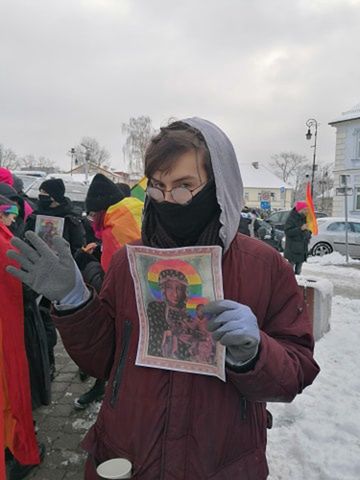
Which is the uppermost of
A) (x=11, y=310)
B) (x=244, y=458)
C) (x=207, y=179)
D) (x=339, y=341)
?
(x=207, y=179)

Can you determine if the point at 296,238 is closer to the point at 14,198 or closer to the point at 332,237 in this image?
the point at 332,237

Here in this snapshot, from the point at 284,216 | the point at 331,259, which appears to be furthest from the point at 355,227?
the point at 284,216

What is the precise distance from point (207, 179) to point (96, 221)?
2.39 metres

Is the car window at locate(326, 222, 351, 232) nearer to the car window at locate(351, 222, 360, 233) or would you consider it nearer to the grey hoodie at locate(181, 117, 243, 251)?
the car window at locate(351, 222, 360, 233)

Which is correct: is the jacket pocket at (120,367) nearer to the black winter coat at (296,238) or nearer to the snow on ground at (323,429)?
the snow on ground at (323,429)

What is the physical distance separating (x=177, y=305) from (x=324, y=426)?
2778 mm

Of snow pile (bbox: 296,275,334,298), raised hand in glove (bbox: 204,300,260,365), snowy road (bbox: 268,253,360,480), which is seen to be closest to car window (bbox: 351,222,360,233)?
snow pile (bbox: 296,275,334,298)

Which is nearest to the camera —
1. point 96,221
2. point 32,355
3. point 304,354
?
point 304,354

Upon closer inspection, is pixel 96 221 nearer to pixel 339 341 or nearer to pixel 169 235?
pixel 169 235

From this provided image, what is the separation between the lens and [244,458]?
135 cm

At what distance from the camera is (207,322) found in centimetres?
127

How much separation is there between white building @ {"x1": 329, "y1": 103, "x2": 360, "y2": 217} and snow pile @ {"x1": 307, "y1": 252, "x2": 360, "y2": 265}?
46.9 ft

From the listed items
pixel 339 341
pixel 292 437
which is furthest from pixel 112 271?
pixel 339 341

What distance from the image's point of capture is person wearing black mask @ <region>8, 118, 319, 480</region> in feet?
4.29
